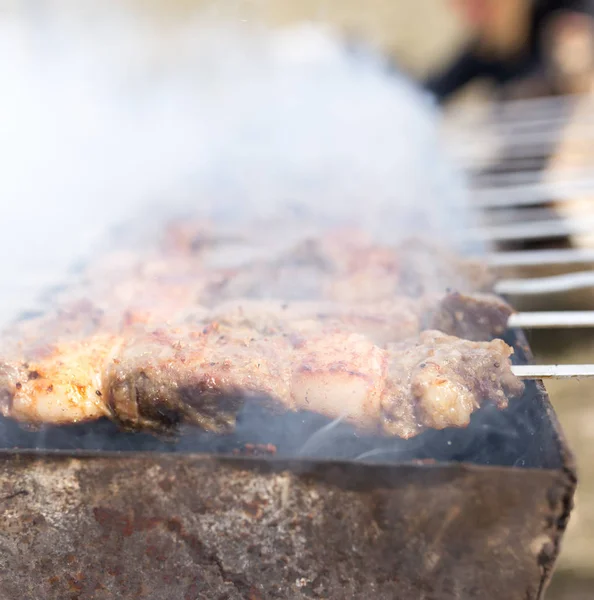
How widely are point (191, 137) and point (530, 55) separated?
216 inches

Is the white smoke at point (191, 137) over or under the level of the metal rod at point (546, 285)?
over

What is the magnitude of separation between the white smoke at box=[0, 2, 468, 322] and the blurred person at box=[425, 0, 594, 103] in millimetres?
843

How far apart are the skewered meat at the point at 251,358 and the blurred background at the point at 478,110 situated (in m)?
0.89

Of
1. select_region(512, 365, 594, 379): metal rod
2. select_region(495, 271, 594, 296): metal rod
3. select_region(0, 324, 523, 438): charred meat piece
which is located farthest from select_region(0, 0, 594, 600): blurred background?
select_region(512, 365, 594, 379): metal rod

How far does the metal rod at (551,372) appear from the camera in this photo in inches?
82.2

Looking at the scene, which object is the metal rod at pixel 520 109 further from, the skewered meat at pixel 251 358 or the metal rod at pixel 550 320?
the skewered meat at pixel 251 358

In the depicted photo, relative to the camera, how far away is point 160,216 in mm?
4184

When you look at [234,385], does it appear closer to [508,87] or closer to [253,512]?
[253,512]

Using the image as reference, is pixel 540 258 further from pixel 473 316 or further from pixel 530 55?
pixel 530 55

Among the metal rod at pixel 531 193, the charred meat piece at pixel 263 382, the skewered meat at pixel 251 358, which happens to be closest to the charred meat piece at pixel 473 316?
the skewered meat at pixel 251 358

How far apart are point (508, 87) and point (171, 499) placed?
27.9ft

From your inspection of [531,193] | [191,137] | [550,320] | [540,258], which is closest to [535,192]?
[531,193]

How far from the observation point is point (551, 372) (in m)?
2.10

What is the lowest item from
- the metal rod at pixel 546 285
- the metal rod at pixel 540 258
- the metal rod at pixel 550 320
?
the metal rod at pixel 550 320
